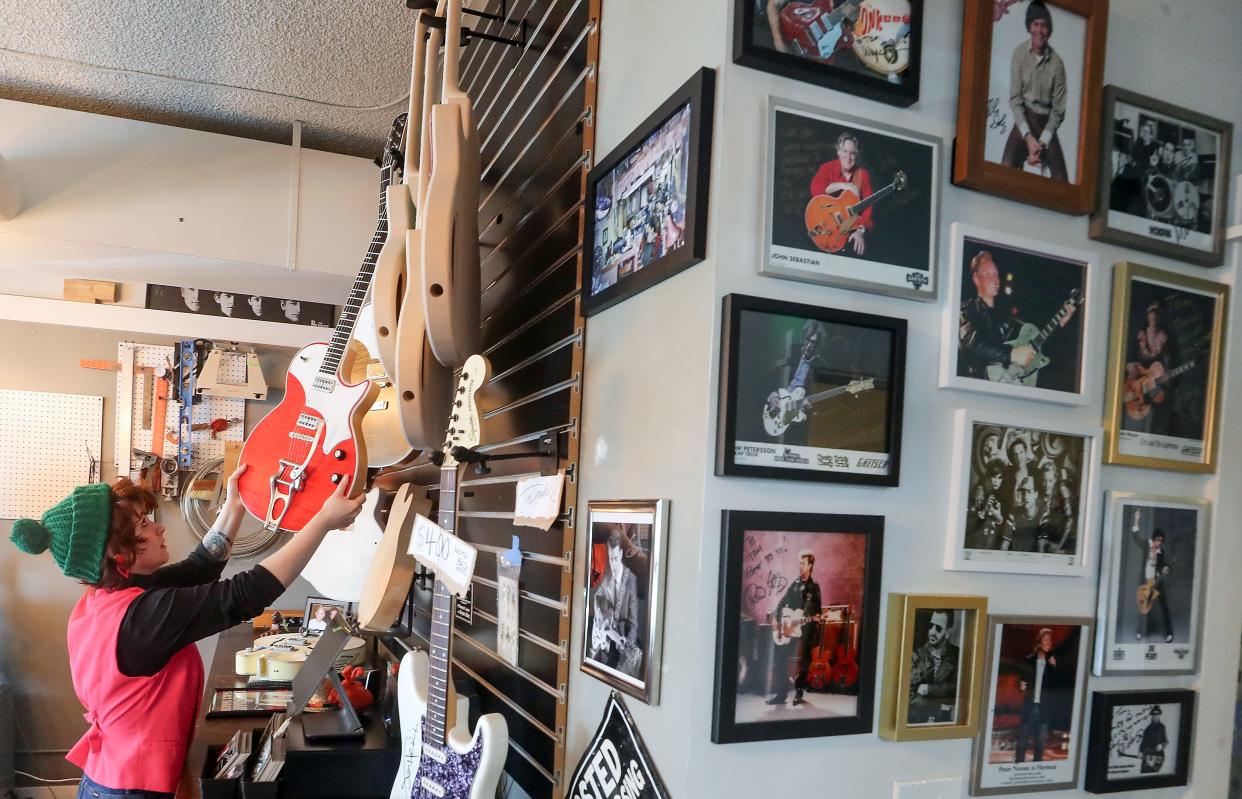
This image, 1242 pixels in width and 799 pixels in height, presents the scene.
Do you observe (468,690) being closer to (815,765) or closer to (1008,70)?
(815,765)

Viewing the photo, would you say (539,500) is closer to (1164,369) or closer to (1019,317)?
(1019,317)

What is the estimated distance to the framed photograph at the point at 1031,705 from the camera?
1183 mm

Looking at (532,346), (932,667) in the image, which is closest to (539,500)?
(532,346)

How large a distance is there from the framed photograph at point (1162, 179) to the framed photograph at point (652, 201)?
24.4 inches

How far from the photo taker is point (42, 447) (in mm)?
4371

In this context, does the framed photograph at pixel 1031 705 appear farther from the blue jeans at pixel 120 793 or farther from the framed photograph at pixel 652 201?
the blue jeans at pixel 120 793

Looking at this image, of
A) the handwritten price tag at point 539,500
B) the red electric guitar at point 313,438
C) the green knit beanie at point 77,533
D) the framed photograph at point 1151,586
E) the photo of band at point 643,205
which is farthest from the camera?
the red electric guitar at point 313,438

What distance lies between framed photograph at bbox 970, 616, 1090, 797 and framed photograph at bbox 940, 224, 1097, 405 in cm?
→ 33

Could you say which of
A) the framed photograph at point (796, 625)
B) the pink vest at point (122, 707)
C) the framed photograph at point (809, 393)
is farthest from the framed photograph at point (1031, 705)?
the pink vest at point (122, 707)

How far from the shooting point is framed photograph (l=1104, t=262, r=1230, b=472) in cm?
126

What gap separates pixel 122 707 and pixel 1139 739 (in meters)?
2.17

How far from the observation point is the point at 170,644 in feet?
6.64

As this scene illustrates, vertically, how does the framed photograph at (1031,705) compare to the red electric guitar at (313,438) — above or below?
below

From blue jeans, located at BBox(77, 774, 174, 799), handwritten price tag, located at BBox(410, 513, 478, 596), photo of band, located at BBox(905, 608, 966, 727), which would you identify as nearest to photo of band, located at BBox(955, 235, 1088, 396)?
photo of band, located at BBox(905, 608, 966, 727)
